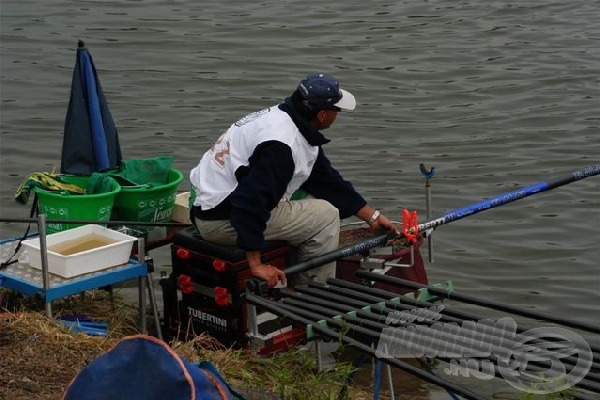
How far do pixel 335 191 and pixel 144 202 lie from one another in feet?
3.57

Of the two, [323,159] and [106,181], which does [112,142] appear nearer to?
[106,181]

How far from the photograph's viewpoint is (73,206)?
6438 mm

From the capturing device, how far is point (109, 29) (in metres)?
13.5

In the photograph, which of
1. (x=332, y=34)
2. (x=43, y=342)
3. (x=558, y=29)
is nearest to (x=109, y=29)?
(x=332, y=34)

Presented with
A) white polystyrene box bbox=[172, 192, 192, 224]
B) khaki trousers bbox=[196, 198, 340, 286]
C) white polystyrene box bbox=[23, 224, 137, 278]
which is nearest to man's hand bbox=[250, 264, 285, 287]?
khaki trousers bbox=[196, 198, 340, 286]

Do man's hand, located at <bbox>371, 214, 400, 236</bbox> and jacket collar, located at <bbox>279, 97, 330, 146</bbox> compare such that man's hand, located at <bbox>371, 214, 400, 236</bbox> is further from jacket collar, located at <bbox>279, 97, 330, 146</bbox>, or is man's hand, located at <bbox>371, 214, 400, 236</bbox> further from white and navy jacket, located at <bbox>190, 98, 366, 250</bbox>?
jacket collar, located at <bbox>279, 97, 330, 146</bbox>

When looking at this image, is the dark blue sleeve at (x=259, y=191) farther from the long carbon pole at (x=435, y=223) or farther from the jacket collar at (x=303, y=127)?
the long carbon pole at (x=435, y=223)

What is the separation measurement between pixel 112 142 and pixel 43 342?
1.85 meters

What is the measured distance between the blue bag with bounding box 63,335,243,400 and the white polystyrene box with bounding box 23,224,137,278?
1896 millimetres

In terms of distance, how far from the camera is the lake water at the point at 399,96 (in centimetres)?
885

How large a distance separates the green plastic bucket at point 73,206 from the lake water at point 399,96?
7.60 feet

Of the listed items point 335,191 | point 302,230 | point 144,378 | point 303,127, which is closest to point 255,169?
point 303,127

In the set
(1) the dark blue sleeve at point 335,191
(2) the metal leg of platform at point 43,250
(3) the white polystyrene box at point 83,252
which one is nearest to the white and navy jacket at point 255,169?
(1) the dark blue sleeve at point 335,191

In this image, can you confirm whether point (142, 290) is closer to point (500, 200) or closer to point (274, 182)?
point (274, 182)
